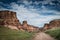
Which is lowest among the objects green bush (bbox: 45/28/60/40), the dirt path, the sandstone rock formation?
the dirt path

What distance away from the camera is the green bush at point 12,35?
3.41 meters

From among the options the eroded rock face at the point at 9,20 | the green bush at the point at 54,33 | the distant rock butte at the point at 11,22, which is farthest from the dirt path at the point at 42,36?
the eroded rock face at the point at 9,20

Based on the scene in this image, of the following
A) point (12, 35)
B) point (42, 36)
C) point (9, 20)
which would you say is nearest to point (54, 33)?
point (42, 36)

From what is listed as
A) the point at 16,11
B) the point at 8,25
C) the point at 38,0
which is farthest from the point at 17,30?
the point at 38,0

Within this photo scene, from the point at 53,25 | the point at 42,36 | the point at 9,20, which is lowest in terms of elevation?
the point at 42,36

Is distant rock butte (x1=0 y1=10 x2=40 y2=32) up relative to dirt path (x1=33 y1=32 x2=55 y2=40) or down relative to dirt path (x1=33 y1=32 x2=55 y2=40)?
up

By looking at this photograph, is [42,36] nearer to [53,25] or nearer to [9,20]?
[53,25]

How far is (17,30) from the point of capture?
344 cm

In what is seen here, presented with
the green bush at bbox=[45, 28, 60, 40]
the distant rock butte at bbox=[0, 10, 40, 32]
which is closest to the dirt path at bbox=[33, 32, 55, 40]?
the green bush at bbox=[45, 28, 60, 40]

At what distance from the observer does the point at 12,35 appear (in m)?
3.42

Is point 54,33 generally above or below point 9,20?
below

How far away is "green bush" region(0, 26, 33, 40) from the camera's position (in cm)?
341

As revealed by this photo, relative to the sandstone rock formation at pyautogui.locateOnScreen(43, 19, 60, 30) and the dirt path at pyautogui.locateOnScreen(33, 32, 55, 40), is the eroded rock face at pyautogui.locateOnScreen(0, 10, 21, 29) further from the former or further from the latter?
the sandstone rock formation at pyautogui.locateOnScreen(43, 19, 60, 30)

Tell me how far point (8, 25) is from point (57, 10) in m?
1.30
